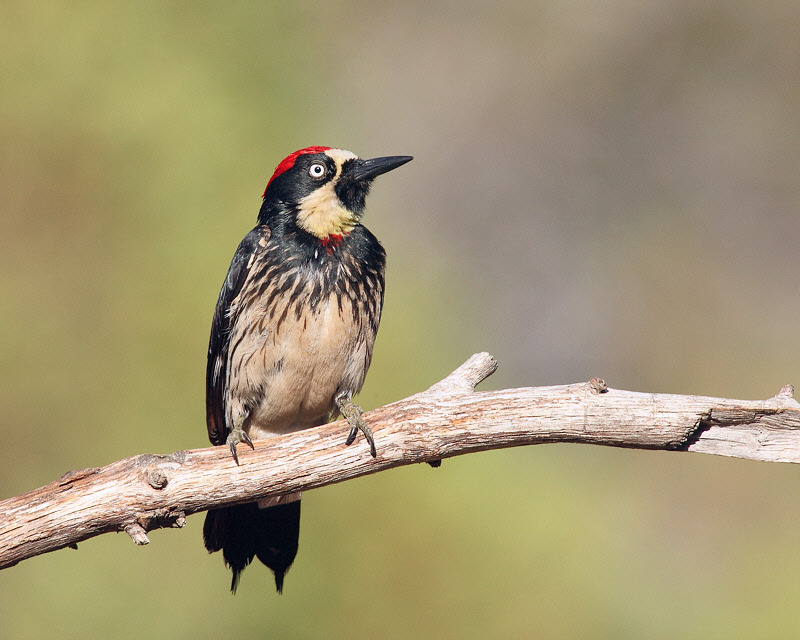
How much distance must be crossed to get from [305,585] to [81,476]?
395 centimetres

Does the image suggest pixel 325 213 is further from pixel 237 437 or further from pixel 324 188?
pixel 237 437

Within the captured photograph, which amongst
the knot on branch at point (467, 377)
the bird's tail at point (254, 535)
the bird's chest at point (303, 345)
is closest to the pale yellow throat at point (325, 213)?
the bird's chest at point (303, 345)

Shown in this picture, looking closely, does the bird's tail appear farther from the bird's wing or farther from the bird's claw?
the bird's claw

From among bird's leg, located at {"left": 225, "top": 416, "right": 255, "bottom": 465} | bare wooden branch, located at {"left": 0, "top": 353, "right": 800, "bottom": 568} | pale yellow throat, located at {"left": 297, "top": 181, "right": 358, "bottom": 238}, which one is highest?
pale yellow throat, located at {"left": 297, "top": 181, "right": 358, "bottom": 238}

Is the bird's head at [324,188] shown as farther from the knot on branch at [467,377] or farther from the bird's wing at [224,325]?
the knot on branch at [467,377]

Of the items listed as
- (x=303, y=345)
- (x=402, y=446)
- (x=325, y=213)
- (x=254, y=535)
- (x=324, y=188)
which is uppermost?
(x=324, y=188)

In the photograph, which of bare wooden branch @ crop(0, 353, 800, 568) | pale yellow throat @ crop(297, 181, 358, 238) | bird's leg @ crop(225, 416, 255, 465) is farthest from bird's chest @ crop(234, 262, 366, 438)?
bare wooden branch @ crop(0, 353, 800, 568)

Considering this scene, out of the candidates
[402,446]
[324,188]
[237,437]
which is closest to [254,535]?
[237,437]

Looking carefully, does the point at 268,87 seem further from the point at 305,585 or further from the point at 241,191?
the point at 305,585

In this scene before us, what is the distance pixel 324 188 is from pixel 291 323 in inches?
28.9

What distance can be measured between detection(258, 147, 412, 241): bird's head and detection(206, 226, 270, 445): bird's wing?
18 cm

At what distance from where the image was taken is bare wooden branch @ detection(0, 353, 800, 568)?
3260 millimetres

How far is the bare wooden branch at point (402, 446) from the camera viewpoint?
3260 millimetres

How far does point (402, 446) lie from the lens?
137 inches
